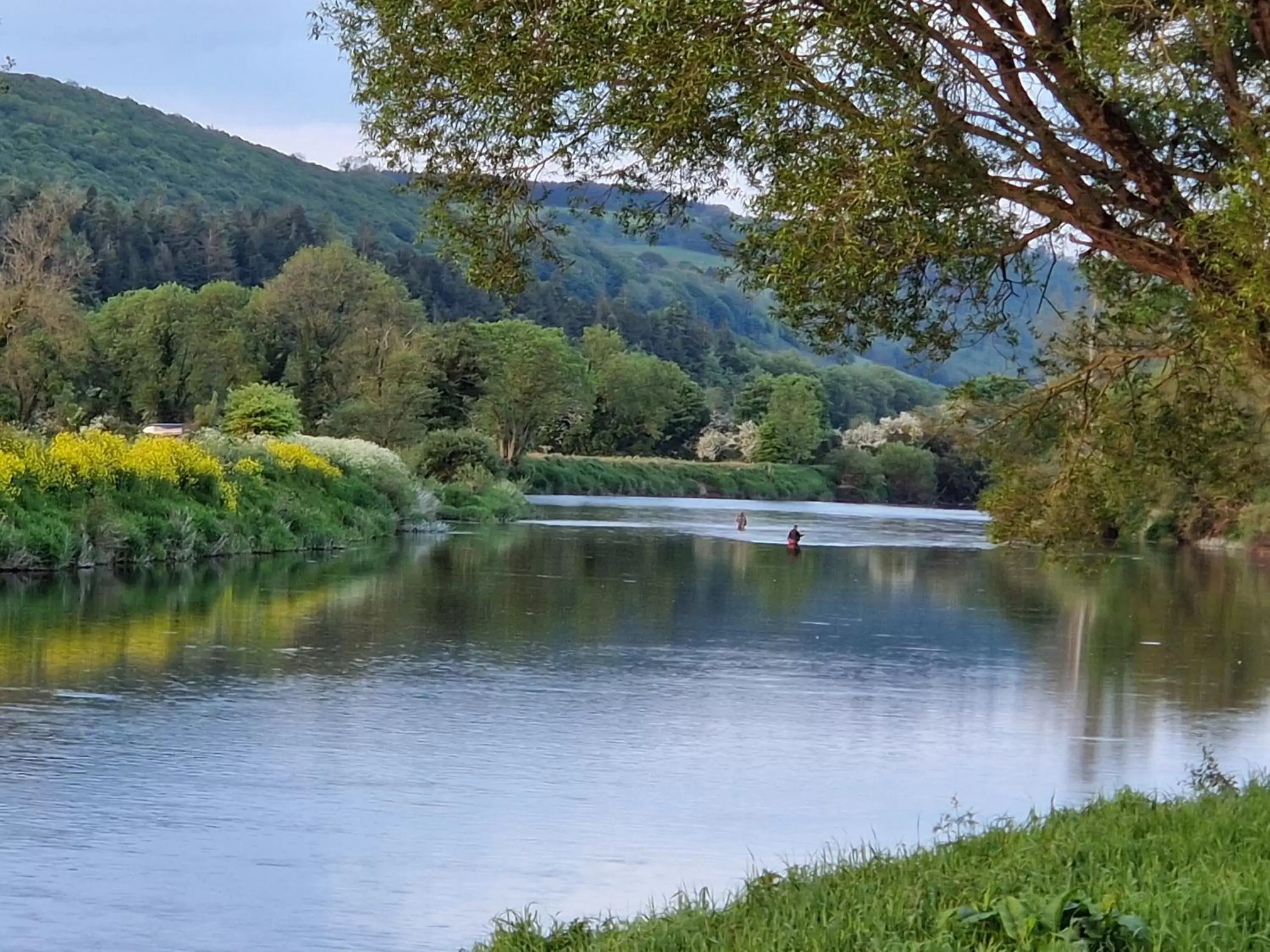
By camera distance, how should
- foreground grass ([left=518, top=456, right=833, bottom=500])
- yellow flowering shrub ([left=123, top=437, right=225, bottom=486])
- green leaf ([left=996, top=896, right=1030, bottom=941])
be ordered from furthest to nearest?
foreground grass ([left=518, top=456, right=833, bottom=500])
yellow flowering shrub ([left=123, top=437, right=225, bottom=486])
green leaf ([left=996, top=896, right=1030, bottom=941])

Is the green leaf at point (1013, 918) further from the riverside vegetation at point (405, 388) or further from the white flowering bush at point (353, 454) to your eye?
the white flowering bush at point (353, 454)

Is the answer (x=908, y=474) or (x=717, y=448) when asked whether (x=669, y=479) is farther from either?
(x=908, y=474)

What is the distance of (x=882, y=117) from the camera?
422 inches

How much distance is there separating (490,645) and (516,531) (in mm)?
29174

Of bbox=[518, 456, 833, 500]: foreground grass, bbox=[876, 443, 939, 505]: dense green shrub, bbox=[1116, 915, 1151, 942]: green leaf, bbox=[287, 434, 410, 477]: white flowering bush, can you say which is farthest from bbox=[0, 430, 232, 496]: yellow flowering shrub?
bbox=[876, 443, 939, 505]: dense green shrub

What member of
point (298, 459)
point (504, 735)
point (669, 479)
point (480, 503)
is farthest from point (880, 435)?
point (504, 735)

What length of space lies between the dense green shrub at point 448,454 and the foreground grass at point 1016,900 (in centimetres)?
4974

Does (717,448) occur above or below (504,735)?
above

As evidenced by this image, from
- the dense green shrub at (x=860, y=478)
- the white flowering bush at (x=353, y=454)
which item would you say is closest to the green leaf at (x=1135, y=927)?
the white flowering bush at (x=353, y=454)

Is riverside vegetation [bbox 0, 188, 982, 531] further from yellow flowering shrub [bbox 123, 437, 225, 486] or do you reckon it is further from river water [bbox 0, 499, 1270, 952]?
river water [bbox 0, 499, 1270, 952]

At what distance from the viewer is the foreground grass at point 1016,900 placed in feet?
18.3

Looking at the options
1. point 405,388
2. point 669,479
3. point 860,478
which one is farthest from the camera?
point 860,478

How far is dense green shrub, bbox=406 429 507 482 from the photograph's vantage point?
2285 inches

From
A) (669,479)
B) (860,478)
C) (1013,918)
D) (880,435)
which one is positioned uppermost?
(880,435)
